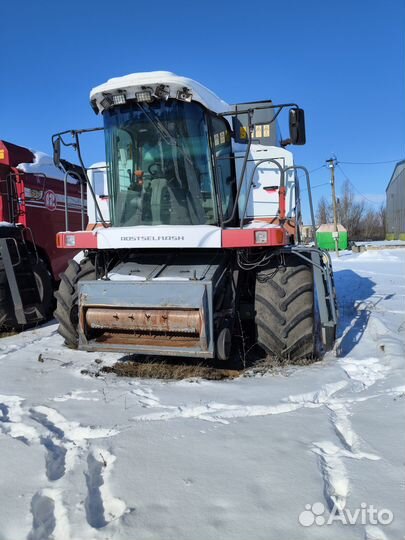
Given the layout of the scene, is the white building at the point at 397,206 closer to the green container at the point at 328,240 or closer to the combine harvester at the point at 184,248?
the green container at the point at 328,240

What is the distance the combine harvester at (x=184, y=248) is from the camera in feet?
15.4

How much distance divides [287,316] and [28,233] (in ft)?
17.8

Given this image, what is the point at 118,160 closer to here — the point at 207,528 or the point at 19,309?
the point at 19,309

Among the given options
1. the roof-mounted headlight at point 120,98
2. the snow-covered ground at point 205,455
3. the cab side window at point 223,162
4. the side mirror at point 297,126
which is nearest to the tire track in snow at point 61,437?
the snow-covered ground at point 205,455

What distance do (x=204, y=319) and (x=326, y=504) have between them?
2369 mm

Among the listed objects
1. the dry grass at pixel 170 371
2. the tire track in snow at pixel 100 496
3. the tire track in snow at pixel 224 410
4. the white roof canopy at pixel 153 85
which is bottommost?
the dry grass at pixel 170 371

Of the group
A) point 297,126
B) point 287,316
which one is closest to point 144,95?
point 297,126

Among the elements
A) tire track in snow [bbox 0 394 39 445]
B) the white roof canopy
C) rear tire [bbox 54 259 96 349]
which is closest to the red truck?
rear tire [bbox 54 259 96 349]

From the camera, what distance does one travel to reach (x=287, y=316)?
4938 mm

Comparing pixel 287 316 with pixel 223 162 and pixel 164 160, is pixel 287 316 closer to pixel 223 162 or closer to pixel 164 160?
pixel 223 162

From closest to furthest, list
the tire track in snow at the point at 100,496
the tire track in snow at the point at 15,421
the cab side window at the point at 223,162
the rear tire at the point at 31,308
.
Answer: the tire track in snow at the point at 100,496
the tire track in snow at the point at 15,421
the cab side window at the point at 223,162
the rear tire at the point at 31,308

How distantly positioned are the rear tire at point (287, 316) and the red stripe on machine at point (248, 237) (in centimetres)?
55

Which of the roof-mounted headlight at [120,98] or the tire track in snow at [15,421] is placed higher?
the roof-mounted headlight at [120,98]

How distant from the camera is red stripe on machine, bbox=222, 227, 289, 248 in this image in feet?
15.6
